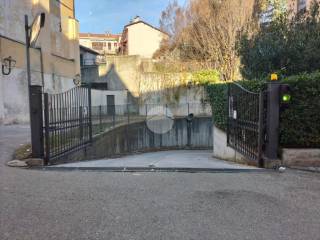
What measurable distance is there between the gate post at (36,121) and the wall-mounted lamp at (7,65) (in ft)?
34.7

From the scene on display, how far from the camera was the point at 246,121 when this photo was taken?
25.6 feet

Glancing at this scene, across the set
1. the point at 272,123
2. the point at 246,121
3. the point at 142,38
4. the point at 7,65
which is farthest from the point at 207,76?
the point at 272,123

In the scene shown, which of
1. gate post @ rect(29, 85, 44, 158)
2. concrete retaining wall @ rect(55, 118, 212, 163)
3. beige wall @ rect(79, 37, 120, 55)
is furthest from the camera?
beige wall @ rect(79, 37, 120, 55)

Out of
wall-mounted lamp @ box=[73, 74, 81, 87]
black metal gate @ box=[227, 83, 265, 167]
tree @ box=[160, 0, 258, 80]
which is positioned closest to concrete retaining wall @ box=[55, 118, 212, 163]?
tree @ box=[160, 0, 258, 80]

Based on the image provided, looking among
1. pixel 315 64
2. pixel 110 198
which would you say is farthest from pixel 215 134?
pixel 110 198

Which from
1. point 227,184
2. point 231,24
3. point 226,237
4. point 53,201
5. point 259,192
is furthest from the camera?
point 231,24

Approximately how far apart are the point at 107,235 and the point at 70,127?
559 cm

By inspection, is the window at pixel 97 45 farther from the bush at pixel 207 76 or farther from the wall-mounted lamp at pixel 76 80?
the bush at pixel 207 76

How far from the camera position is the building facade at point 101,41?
54875 mm

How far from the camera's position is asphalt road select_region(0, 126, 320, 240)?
3.33 meters

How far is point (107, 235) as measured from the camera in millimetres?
3230

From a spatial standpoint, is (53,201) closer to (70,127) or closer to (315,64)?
(70,127)

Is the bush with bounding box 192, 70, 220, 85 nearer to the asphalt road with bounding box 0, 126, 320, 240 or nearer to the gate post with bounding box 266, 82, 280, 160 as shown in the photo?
the gate post with bounding box 266, 82, 280, 160

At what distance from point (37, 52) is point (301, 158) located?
1831cm
